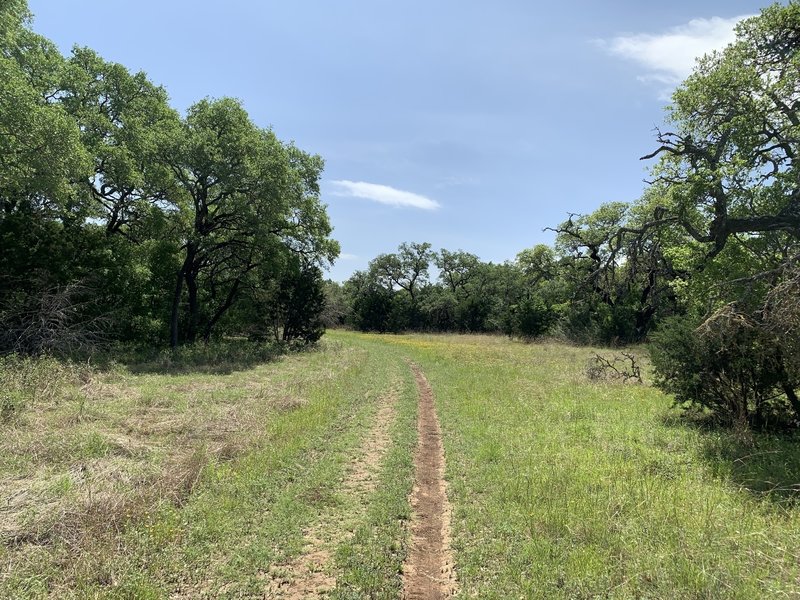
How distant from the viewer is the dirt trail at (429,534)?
432 cm

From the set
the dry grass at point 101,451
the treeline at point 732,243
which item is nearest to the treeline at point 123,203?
the dry grass at point 101,451

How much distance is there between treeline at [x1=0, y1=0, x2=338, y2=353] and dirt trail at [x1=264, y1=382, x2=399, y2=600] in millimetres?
14171

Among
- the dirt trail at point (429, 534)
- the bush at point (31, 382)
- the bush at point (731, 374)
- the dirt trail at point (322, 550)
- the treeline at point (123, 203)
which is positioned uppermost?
the treeline at point (123, 203)

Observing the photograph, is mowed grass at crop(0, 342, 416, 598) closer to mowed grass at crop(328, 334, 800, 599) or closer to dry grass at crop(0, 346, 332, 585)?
dry grass at crop(0, 346, 332, 585)

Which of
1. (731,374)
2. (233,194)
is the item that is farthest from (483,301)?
(731,374)

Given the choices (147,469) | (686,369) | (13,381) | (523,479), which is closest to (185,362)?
(13,381)

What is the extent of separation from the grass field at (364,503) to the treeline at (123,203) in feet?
29.6

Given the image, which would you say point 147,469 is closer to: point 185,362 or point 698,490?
point 698,490

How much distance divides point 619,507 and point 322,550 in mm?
3993

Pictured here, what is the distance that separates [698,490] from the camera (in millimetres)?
6355

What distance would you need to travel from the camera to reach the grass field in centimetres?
426

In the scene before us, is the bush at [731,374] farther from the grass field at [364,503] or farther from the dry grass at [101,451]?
the dry grass at [101,451]

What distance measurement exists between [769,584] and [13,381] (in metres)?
15.2

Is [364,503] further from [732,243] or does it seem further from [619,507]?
[732,243]
